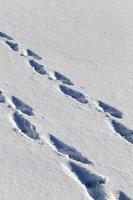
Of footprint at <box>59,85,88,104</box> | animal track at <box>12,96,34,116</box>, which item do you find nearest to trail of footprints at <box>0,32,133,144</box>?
footprint at <box>59,85,88,104</box>

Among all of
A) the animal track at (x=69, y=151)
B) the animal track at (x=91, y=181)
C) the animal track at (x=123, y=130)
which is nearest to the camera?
the animal track at (x=91, y=181)

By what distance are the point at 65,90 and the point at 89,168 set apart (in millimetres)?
911

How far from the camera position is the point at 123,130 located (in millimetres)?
3484

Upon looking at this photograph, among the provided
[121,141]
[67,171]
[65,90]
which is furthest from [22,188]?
[65,90]

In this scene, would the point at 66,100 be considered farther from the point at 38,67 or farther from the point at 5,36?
the point at 5,36

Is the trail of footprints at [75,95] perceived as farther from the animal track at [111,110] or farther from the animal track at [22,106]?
the animal track at [22,106]

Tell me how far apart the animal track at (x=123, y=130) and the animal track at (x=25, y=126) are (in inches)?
19.0

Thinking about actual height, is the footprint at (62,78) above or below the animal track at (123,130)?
below

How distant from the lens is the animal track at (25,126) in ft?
10.8

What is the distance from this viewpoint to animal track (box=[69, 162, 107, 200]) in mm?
2881

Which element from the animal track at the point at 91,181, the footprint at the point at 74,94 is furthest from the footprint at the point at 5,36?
the animal track at the point at 91,181

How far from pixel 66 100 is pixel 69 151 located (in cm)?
59

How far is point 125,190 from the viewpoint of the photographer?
2928mm

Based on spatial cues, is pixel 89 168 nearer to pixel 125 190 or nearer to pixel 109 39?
pixel 125 190
